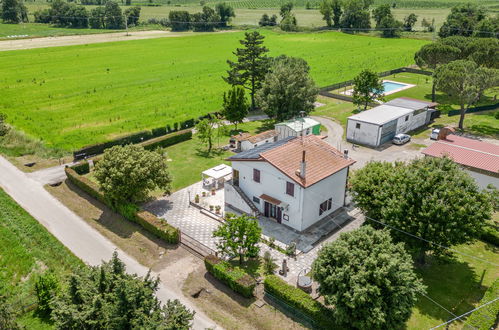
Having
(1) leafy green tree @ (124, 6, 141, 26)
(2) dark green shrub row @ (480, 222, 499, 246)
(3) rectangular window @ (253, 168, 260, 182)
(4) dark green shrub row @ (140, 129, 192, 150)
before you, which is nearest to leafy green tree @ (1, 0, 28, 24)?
(1) leafy green tree @ (124, 6, 141, 26)

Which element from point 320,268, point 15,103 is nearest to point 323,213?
point 320,268

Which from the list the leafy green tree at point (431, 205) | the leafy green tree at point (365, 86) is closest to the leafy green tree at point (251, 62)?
the leafy green tree at point (365, 86)

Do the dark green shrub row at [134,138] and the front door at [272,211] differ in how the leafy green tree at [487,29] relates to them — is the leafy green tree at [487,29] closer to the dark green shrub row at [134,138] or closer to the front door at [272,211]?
the dark green shrub row at [134,138]

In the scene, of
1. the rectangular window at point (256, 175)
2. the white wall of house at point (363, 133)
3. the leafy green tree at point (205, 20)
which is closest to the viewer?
the rectangular window at point (256, 175)

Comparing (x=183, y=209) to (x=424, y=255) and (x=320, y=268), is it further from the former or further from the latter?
(x=424, y=255)

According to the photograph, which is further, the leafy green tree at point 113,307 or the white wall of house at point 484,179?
the white wall of house at point 484,179
